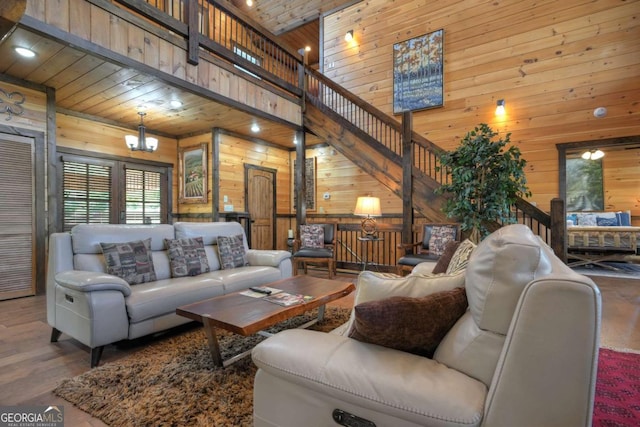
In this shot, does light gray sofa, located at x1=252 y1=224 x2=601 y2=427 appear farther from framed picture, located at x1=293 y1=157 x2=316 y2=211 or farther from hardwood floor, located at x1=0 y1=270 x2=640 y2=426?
framed picture, located at x1=293 y1=157 x2=316 y2=211

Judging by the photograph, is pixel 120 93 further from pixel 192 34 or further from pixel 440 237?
pixel 440 237

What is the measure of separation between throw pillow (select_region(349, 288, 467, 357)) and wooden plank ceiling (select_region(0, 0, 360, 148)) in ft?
11.6

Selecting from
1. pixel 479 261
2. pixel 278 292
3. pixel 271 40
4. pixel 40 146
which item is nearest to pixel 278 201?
pixel 271 40

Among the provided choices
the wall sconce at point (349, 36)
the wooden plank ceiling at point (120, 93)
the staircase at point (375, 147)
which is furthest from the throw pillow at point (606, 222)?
the wall sconce at point (349, 36)

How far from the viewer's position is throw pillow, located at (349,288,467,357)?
3.40ft

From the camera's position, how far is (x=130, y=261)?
2803 millimetres

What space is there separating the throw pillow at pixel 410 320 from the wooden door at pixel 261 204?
5.48 m

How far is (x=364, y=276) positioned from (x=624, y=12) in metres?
5.87

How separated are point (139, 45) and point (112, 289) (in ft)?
8.25

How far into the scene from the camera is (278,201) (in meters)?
7.13

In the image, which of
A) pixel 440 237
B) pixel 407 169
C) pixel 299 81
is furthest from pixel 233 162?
pixel 440 237

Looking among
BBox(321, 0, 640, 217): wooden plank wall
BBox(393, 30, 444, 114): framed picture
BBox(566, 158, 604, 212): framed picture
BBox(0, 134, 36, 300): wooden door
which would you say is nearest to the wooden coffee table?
BBox(0, 134, 36, 300): wooden door

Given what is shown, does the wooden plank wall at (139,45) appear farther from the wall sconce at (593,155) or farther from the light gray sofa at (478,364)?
the wall sconce at (593,155)

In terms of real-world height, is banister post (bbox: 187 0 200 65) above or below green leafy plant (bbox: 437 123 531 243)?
above
